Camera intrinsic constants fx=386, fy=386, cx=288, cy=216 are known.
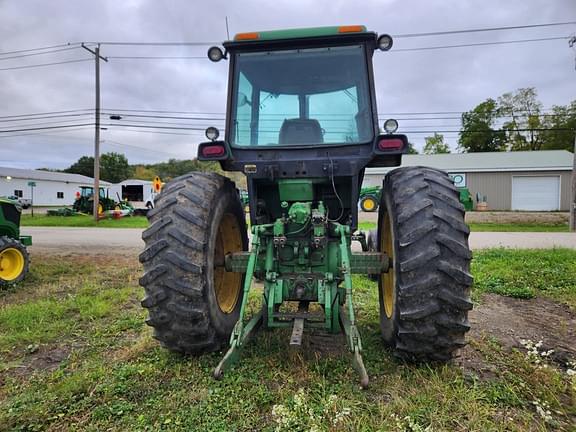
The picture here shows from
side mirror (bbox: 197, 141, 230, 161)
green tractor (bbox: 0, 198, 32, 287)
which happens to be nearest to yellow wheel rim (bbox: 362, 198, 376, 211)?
green tractor (bbox: 0, 198, 32, 287)

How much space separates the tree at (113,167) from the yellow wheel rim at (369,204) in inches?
2147

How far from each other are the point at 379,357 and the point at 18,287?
5.52 meters

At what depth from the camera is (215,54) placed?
347 cm

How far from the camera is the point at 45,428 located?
7.00 feet

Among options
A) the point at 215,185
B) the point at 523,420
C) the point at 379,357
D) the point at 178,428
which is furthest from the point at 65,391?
the point at 523,420

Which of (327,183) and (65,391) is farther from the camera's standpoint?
(327,183)

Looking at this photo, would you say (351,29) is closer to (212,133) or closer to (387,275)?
(212,133)

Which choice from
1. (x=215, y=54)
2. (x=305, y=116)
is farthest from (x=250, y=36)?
(x=305, y=116)

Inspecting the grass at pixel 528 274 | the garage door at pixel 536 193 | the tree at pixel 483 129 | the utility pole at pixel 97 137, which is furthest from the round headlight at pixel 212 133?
the tree at pixel 483 129

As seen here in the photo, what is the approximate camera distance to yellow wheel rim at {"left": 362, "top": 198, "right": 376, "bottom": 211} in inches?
833

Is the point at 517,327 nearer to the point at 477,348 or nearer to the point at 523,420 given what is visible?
the point at 477,348

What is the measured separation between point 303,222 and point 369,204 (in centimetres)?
1873

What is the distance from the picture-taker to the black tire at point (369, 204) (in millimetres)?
21094

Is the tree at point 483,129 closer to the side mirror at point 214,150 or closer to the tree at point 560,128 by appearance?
the tree at point 560,128
